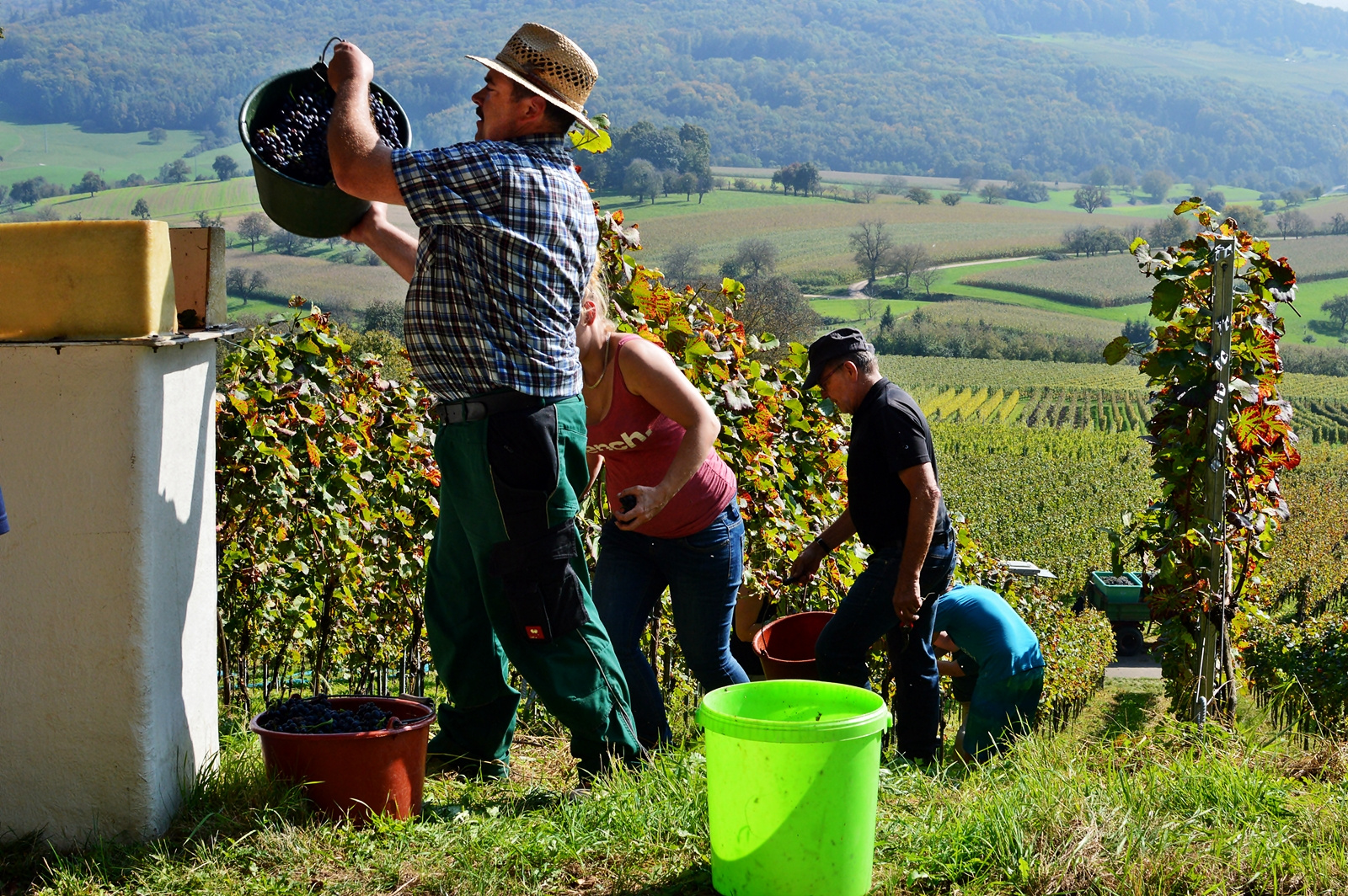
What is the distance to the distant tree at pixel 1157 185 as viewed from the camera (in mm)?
166625

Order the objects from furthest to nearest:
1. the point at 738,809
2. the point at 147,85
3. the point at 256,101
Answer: the point at 147,85, the point at 256,101, the point at 738,809

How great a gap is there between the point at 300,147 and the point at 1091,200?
16239 cm

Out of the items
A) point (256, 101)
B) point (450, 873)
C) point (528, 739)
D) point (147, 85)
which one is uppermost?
point (147, 85)

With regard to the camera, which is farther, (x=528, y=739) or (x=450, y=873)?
(x=528, y=739)

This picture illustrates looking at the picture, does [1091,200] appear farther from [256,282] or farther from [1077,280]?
[256,282]

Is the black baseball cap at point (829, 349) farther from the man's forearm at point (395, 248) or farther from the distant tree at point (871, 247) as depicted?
the distant tree at point (871, 247)

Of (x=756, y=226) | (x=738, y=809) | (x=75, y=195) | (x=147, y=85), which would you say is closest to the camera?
(x=738, y=809)

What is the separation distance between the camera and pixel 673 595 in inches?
118

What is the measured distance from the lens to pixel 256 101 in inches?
97.1

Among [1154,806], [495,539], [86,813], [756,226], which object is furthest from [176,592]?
[756,226]

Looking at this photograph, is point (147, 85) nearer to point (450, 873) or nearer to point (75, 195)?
point (75, 195)

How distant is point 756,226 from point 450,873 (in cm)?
12422

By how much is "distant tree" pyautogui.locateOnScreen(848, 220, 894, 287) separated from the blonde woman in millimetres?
107868

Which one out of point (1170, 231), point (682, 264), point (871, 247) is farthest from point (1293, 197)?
point (682, 264)
